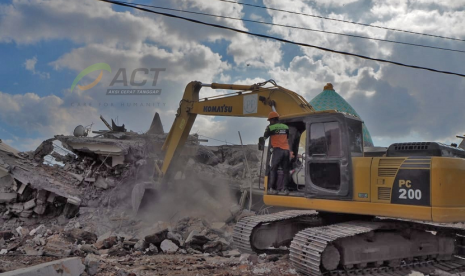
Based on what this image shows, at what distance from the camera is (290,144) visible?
22.6ft

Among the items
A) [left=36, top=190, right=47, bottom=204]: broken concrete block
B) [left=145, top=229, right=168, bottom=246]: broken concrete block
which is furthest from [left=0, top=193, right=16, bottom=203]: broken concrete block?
[left=145, top=229, right=168, bottom=246]: broken concrete block

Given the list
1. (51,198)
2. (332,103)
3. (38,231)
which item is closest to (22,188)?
(51,198)

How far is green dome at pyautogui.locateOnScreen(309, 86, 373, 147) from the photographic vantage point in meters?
15.4

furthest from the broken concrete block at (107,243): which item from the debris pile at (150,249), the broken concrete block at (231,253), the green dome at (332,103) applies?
the green dome at (332,103)

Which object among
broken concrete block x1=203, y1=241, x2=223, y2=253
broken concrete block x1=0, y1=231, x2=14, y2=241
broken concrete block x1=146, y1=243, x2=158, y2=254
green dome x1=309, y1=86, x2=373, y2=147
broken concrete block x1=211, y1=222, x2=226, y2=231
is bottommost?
broken concrete block x1=0, y1=231, x2=14, y2=241

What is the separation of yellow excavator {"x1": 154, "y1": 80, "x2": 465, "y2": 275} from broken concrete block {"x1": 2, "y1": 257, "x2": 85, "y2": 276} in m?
2.93

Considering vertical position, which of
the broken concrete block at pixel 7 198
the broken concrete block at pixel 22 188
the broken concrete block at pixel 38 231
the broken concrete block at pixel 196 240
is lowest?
the broken concrete block at pixel 38 231

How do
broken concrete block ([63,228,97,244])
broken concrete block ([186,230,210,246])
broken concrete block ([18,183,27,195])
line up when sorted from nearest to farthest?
broken concrete block ([186,230,210,246]) < broken concrete block ([63,228,97,244]) < broken concrete block ([18,183,27,195])

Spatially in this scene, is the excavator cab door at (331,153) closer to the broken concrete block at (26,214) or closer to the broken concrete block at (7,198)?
the broken concrete block at (26,214)

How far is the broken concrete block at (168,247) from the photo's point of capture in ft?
24.2

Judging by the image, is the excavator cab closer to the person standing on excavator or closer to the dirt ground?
the person standing on excavator

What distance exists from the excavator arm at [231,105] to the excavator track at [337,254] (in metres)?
2.04

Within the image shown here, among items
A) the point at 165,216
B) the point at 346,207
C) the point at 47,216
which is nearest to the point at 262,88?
the point at 346,207

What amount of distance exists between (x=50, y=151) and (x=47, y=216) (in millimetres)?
2727
